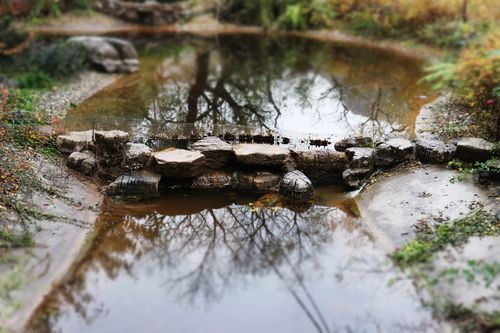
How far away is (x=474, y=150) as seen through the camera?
8.11 metres

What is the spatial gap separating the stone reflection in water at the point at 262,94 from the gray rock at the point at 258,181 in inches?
58.2

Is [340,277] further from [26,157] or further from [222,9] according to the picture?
[222,9]

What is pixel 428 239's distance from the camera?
21.1 feet

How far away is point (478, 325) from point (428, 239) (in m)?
1.55

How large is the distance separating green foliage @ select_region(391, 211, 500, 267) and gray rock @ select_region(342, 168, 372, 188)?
1.82 meters

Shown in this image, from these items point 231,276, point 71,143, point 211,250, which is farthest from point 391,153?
point 71,143

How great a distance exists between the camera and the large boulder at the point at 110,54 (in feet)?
46.8

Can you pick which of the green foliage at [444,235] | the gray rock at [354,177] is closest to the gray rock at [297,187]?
the gray rock at [354,177]

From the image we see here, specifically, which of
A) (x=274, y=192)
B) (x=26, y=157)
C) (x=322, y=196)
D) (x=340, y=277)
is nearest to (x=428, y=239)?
(x=340, y=277)

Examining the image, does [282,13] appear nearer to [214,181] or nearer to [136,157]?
[214,181]

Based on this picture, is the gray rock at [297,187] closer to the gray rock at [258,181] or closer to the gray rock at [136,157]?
the gray rock at [258,181]

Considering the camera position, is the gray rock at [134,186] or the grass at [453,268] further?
the gray rock at [134,186]

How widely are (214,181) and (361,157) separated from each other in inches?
97.4

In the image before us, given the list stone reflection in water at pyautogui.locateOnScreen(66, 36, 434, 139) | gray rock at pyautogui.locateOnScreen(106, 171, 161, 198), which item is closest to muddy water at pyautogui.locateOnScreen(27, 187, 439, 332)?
gray rock at pyautogui.locateOnScreen(106, 171, 161, 198)
